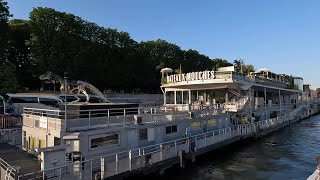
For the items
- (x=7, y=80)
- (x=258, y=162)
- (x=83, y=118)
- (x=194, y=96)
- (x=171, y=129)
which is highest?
(x=7, y=80)

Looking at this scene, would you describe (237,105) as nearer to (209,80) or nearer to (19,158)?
(209,80)

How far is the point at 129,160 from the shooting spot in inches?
768

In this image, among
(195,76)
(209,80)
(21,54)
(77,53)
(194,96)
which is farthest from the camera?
(21,54)

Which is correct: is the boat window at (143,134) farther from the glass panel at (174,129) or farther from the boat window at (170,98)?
the boat window at (170,98)

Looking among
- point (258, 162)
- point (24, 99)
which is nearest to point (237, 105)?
point (258, 162)

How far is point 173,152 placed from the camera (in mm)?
23641

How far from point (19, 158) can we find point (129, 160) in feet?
23.2

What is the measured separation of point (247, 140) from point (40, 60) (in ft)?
158

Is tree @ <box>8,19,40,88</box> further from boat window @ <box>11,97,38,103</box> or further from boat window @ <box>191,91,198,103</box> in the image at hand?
boat window @ <box>191,91,198,103</box>

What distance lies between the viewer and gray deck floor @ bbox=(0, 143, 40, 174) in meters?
17.3

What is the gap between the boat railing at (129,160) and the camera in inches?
638

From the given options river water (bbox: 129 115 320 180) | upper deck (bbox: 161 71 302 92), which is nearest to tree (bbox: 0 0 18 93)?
upper deck (bbox: 161 71 302 92)

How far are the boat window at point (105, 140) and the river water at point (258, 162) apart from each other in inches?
135

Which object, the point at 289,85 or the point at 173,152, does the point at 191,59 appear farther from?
the point at 173,152
